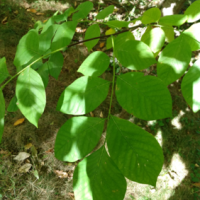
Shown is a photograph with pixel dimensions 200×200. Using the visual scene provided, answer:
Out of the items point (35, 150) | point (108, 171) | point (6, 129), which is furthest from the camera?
point (6, 129)

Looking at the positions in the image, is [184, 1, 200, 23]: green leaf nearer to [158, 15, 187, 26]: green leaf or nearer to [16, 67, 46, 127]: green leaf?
[158, 15, 187, 26]: green leaf

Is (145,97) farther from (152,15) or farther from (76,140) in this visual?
(152,15)

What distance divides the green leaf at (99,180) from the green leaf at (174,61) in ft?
1.49

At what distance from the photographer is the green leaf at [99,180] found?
560 mm

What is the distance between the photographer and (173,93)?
127 inches

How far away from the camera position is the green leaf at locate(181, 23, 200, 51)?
30.2 inches

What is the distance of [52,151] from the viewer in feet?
8.72

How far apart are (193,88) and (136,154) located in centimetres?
34

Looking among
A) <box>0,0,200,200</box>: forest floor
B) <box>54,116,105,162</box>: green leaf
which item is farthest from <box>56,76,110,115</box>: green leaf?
<box>0,0,200,200</box>: forest floor

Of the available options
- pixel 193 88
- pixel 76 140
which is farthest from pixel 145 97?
pixel 76 140

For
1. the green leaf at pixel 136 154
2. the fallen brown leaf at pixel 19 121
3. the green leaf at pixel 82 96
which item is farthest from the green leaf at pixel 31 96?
the fallen brown leaf at pixel 19 121

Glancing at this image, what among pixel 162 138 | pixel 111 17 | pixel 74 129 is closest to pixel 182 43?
pixel 74 129

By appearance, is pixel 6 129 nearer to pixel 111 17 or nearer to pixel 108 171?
pixel 108 171

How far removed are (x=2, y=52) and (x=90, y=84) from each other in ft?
11.5
